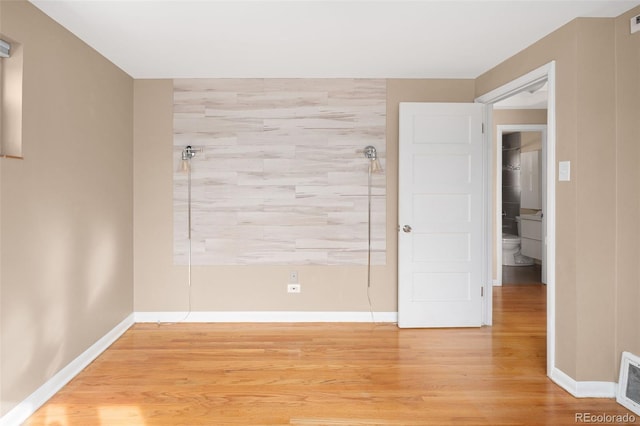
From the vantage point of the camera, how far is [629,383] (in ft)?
7.99

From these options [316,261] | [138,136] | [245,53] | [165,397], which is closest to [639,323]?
[316,261]

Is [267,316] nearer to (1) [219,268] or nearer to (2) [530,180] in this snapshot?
(1) [219,268]

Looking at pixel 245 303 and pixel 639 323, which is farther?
pixel 245 303

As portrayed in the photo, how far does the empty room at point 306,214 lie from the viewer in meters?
2.44

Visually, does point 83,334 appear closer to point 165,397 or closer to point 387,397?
point 165,397

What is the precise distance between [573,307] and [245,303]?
2.76 meters

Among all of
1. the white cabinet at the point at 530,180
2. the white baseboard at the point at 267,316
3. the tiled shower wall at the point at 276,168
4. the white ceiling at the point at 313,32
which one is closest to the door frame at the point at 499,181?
the white cabinet at the point at 530,180

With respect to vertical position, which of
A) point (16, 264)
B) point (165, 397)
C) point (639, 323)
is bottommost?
point (165, 397)

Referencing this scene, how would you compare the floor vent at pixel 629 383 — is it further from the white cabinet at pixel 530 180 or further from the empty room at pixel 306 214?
the white cabinet at pixel 530 180

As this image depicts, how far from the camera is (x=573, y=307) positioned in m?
2.61

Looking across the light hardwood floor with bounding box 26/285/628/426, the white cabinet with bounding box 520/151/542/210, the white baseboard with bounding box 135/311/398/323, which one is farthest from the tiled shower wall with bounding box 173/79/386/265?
the white cabinet with bounding box 520/151/542/210

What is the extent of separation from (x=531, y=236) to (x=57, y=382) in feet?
21.6

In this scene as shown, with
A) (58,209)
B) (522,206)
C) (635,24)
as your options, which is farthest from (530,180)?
(58,209)

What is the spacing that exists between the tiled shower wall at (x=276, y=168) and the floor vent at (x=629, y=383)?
2117 mm
